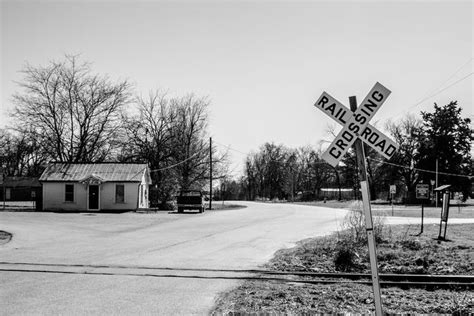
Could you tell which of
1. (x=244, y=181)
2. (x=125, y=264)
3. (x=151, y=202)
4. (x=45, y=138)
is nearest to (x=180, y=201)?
(x=151, y=202)

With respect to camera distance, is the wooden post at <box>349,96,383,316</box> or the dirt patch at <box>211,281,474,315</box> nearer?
the wooden post at <box>349,96,383,316</box>

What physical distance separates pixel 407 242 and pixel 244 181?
369ft

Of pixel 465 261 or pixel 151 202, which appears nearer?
pixel 465 261

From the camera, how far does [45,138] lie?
1989 inches

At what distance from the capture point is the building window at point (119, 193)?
41031 millimetres

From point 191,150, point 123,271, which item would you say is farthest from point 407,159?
point 123,271

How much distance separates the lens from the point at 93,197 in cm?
4072

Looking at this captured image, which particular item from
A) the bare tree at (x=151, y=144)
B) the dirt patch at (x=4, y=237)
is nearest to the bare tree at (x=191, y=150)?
the bare tree at (x=151, y=144)

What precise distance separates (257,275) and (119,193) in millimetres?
33184

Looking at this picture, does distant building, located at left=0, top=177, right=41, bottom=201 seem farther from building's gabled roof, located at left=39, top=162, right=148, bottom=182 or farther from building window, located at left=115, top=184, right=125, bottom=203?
building window, located at left=115, top=184, right=125, bottom=203

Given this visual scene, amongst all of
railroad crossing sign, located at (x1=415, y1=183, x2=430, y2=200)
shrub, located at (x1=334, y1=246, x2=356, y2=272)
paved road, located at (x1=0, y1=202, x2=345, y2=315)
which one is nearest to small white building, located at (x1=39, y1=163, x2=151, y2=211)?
paved road, located at (x1=0, y1=202, x2=345, y2=315)

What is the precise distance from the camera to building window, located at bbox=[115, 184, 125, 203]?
4103 cm

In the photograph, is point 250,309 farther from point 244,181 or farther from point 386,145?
point 244,181

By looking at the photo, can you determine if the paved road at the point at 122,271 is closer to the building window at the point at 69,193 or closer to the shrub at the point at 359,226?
the shrub at the point at 359,226
